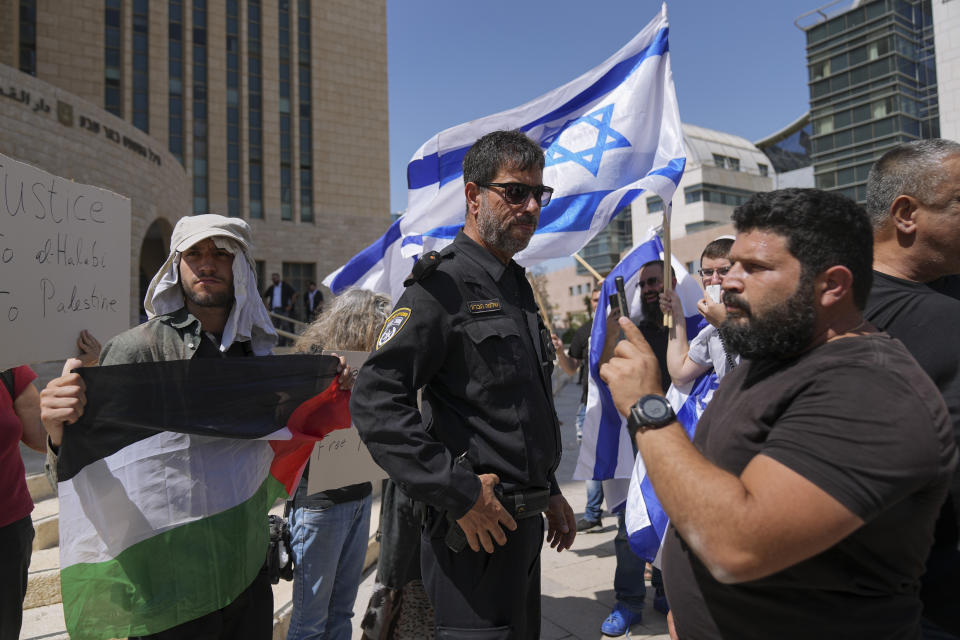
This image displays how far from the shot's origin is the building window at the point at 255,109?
33469 millimetres

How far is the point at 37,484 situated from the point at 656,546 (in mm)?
4936

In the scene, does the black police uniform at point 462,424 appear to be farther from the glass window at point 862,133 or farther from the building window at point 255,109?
the glass window at point 862,133

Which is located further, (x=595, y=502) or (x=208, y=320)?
(x=595, y=502)

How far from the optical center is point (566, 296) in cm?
7844

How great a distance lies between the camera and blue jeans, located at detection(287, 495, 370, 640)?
2.62 metres

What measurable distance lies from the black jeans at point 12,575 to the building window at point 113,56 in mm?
33380

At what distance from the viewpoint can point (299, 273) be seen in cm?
3384

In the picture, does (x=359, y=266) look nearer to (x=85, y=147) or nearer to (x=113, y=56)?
(x=85, y=147)

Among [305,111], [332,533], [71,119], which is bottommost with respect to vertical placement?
[332,533]

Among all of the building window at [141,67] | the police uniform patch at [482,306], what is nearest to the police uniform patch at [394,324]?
the police uniform patch at [482,306]

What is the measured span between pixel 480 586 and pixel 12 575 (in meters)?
1.64

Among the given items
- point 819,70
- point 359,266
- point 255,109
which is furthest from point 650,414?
point 819,70

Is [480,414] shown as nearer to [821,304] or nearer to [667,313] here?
[821,304]

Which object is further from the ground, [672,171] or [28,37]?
[28,37]
